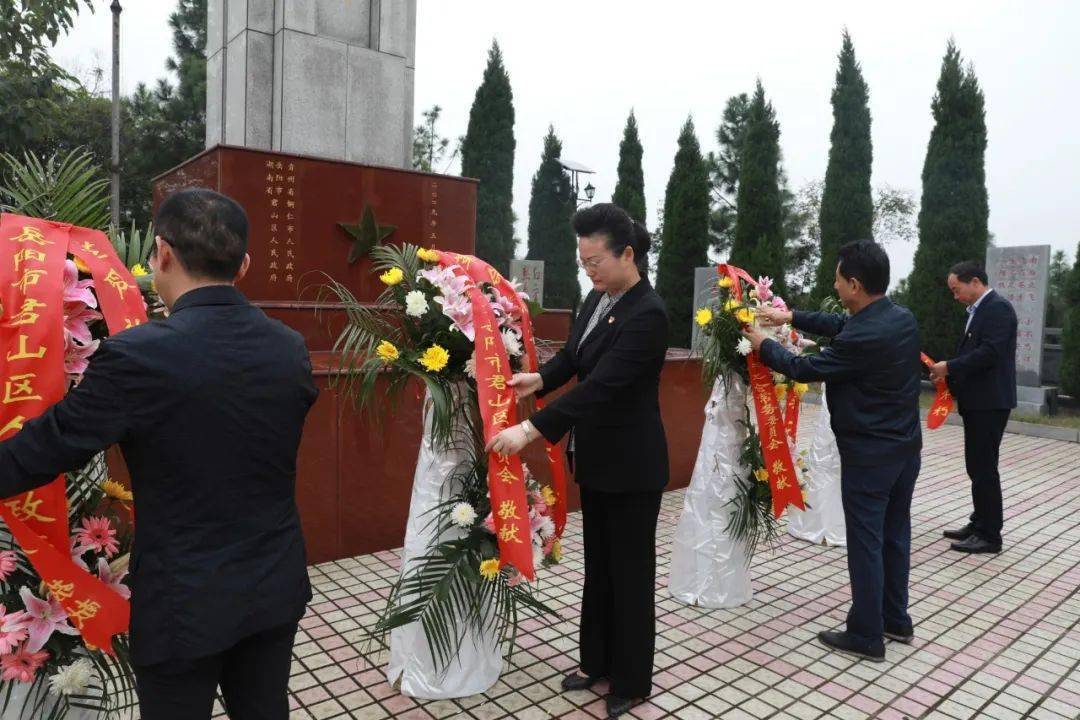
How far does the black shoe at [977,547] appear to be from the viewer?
440cm

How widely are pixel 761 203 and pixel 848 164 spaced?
2266 millimetres

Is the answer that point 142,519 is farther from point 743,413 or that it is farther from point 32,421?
point 743,413

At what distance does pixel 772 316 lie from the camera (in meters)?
3.40

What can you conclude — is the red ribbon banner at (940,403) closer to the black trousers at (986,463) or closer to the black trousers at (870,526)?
the black trousers at (986,463)

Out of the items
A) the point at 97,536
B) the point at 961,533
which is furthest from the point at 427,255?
the point at 961,533

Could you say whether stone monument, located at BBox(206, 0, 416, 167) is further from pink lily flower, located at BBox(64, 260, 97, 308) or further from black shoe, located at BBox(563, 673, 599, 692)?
black shoe, located at BBox(563, 673, 599, 692)

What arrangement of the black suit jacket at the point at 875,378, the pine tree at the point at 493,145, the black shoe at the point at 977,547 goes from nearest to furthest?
1. the black suit jacket at the point at 875,378
2. the black shoe at the point at 977,547
3. the pine tree at the point at 493,145

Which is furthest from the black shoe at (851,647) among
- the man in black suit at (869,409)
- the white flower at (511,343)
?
the white flower at (511,343)

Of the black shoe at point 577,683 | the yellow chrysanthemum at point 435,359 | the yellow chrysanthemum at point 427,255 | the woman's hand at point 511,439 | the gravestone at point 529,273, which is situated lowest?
the black shoe at point 577,683

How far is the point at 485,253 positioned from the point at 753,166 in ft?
21.0

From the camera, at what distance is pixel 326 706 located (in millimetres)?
2461

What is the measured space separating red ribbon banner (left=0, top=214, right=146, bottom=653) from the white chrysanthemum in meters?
1.35

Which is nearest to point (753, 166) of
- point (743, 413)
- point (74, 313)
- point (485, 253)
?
point (485, 253)

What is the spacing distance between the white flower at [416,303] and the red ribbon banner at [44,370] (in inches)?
34.8
